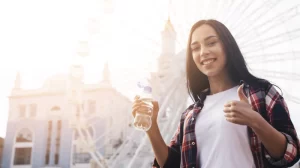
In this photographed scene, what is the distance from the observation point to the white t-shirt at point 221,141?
129cm

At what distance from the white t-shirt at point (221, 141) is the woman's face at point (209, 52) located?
0.11 metres

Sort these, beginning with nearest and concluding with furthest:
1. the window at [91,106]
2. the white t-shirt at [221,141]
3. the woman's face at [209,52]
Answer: the white t-shirt at [221,141]
the woman's face at [209,52]
the window at [91,106]

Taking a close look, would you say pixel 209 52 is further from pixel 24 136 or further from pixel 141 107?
pixel 24 136

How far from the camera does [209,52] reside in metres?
1.46

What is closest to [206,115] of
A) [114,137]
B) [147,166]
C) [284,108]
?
[284,108]

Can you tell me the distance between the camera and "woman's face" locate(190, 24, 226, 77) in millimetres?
1457

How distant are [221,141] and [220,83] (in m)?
0.31

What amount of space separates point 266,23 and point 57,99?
70.6 feet

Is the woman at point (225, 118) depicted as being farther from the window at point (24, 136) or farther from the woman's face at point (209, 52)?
the window at point (24, 136)

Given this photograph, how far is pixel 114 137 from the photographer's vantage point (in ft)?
74.2

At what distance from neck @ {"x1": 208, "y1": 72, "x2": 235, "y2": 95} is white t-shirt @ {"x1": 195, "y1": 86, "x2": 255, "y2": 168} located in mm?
55

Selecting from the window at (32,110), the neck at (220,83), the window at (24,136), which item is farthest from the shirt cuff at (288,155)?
the window at (32,110)

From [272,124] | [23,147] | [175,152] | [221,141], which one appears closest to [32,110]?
[23,147]

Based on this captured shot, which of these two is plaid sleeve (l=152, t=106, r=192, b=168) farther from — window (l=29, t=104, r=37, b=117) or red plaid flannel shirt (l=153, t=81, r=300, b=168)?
window (l=29, t=104, r=37, b=117)
